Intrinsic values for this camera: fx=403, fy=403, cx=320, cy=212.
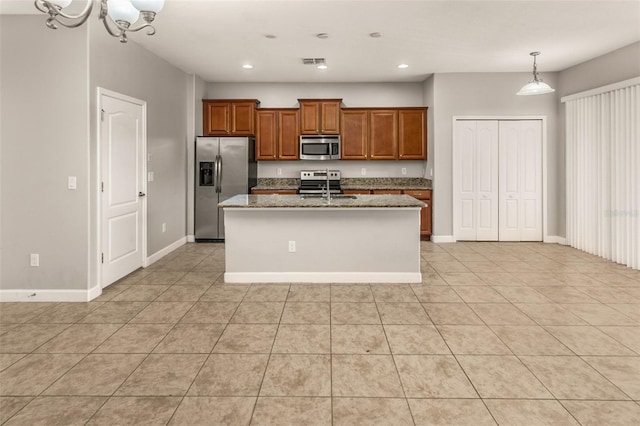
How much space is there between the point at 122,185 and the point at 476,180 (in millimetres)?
5279

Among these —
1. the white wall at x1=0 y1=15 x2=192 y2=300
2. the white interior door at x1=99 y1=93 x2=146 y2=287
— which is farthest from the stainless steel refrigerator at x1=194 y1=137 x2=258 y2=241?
the white wall at x1=0 y1=15 x2=192 y2=300

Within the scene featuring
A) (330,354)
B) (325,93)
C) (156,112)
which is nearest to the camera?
(330,354)

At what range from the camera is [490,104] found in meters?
6.57

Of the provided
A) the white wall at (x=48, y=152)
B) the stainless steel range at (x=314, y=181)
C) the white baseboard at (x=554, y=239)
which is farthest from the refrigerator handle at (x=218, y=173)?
the white baseboard at (x=554, y=239)

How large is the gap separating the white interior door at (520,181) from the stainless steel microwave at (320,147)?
274 centimetres

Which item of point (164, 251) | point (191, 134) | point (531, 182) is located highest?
point (191, 134)

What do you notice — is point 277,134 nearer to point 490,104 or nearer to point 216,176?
point 216,176

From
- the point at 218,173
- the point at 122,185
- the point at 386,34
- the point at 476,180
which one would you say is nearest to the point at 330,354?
the point at 122,185

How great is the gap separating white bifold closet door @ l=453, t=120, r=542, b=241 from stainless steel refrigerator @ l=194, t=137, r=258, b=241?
3.52 metres

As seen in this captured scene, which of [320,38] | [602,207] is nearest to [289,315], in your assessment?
[320,38]

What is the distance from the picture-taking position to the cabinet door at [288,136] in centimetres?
707

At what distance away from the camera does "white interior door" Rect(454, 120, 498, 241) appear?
21.8ft

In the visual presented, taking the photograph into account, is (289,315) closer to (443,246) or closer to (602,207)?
(443,246)

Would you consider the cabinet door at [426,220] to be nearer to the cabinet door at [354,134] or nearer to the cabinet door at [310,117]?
the cabinet door at [354,134]
